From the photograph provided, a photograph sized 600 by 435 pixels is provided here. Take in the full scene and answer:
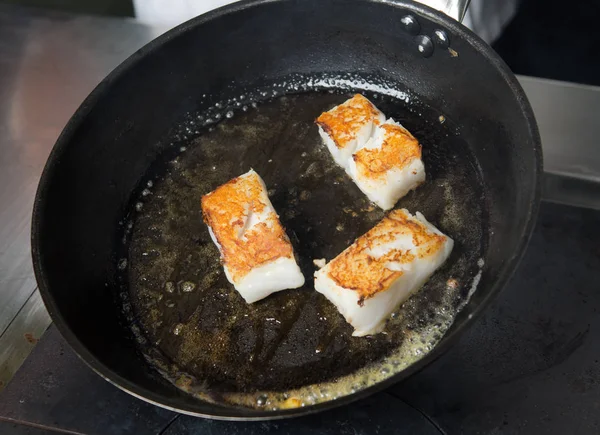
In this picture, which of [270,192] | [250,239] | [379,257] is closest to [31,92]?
[270,192]

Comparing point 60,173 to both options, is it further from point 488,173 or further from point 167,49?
point 488,173

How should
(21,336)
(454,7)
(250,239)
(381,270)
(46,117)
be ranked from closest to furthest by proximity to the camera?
(381,270), (250,239), (21,336), (454,7), (46,117)

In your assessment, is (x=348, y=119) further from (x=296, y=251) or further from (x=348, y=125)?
(x=296, y=251)

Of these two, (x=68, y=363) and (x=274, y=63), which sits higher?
(x=274, y=63)

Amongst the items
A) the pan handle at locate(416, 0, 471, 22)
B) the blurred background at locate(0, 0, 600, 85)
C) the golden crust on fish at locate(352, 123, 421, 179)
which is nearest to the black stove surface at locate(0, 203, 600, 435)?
the golden crust on fish at locate(352, 123, 421, 179)

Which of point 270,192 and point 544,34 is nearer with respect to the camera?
point 270,192

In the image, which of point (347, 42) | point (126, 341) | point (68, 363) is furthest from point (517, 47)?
point (68, 363)
